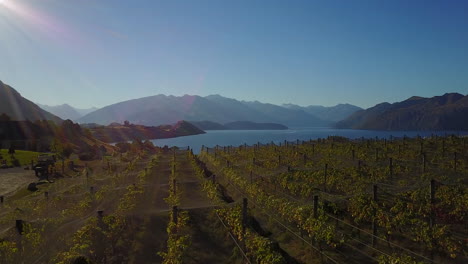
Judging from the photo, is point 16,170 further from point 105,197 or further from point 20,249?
point 20,249

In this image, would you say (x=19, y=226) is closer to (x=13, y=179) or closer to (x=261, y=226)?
(x=261, y=226)

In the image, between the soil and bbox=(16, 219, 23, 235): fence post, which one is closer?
bbox=(16, 219, 23, 235): fence post

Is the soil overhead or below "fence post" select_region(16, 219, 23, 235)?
below

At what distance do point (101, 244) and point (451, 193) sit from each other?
18.2 metres

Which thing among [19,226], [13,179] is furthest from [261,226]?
[13,179]

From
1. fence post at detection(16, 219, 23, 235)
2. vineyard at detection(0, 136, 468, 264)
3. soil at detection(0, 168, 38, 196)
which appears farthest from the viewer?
soil at detection(0, 168, 38, 196)

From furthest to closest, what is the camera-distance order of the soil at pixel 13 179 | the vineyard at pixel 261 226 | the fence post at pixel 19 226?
the soil at pixel 13 179, the fence post at pixel 19 226, the vineyard at pixel 261 226

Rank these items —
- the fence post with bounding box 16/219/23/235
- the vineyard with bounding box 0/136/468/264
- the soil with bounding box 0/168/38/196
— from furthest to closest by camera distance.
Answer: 1. the soil with bounding box 0/168/38/196
2. the fence post with bounding box 16/219/23/235
3. the vineyard with bounding box 0/136/468/264

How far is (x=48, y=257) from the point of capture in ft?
40.0

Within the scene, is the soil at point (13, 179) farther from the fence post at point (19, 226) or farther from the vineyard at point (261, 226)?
the fence post at point (19, 226)

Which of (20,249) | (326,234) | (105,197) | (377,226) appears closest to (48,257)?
(20,249)

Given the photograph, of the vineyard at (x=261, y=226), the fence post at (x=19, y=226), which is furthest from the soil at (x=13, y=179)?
the fence post at (x=19, y=226)

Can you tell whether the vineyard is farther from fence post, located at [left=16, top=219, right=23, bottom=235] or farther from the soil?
the soil

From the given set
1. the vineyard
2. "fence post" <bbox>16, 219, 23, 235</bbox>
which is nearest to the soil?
the vineyard
